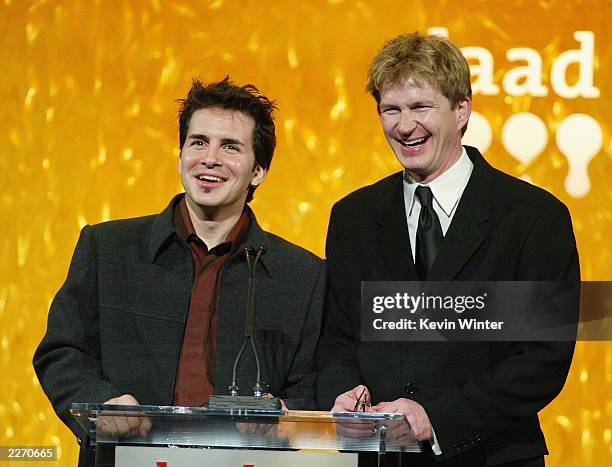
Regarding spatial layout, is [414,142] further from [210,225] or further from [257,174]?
[210,225]

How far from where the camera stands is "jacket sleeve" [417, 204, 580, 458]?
108 inches

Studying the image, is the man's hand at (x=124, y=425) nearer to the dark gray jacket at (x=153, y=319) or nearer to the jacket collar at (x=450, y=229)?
the dark gray jacket at (x=153, y=319)

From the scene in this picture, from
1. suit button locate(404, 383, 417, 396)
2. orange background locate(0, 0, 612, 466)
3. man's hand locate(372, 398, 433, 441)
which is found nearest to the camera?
man's hand locate(372, 398, 433, 441)

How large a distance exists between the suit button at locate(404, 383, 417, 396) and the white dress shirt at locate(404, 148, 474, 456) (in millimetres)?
347

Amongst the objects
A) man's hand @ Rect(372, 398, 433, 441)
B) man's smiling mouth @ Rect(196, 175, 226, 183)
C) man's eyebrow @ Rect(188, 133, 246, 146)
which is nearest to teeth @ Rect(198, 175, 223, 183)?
man's smiling mouth @ Rect(196, 175, 226, 183)

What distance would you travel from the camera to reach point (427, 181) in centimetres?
312

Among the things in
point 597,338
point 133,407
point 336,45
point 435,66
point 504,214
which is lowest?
point 133,407

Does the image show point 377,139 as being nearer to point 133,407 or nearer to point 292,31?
point 292,31

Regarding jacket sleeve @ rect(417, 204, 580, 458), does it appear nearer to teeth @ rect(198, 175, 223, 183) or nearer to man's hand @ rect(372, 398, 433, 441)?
man's hand @ rect(372, 398, 433, 441)

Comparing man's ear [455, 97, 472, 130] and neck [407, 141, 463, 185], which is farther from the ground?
man's ear [455, 97, 472, 130]

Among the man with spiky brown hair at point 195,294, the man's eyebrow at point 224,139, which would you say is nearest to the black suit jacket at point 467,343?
the man with spiky brown hair at point 195,294

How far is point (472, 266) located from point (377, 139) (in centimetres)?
80

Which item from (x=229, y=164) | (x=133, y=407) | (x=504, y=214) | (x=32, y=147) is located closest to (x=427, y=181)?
(x=504, y=214)

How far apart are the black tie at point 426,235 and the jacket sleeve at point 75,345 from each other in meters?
0.88
